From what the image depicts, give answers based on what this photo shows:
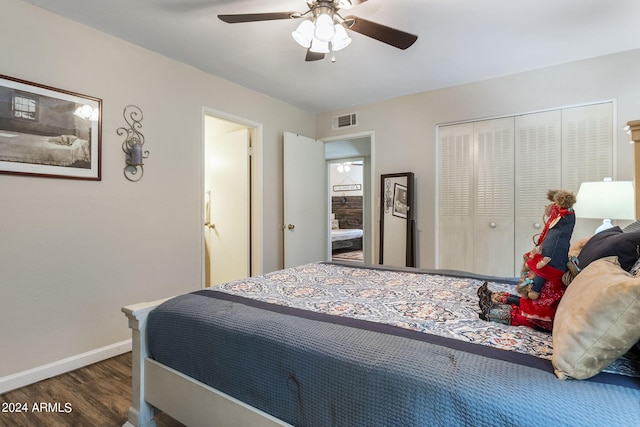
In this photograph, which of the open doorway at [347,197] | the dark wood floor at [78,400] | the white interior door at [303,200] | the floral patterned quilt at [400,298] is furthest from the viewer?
the open doorway at [347,197]

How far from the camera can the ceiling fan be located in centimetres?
174

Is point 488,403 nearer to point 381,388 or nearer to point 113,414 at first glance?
point 381,388

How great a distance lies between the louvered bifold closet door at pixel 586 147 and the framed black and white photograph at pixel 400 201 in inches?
A: 58.5

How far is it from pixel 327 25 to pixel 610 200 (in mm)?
2327

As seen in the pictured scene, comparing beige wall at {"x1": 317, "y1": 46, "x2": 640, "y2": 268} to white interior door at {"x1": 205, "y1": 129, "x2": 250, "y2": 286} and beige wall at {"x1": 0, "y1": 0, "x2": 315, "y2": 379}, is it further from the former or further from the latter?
beige wall at {"x1": 0, "y1": 0, "x2": 315, "y2": 379}

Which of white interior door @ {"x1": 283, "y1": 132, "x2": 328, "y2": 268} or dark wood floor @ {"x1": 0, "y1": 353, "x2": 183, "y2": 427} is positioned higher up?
white interior door @ {"x1": 283, "y1": 132, "x2": 328, "y2": 268}

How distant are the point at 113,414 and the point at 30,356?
865 mm

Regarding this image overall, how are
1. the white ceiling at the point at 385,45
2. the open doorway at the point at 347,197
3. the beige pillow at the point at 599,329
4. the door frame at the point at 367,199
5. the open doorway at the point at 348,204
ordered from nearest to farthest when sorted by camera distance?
the beige pillow at the point at 599,329 < the white ceiling at the point at 385,45 < the door frame at the point at 367,199 < the open doorway at the point at 348,204 < the open doorway at the point at 347,197

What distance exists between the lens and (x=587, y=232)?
2.91 meters

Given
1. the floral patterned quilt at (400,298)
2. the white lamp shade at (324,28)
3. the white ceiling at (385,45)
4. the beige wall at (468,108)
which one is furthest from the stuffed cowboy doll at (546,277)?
the beige wall at (468,108)

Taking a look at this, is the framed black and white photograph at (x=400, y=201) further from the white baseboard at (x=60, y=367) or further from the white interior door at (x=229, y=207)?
the white baseboard at (x=60, y=367)

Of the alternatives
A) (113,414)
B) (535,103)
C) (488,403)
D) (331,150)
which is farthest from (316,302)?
(331,150)

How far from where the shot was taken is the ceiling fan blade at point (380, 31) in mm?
1817

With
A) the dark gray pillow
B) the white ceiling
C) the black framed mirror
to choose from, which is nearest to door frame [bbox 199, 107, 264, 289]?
the white ceiling
